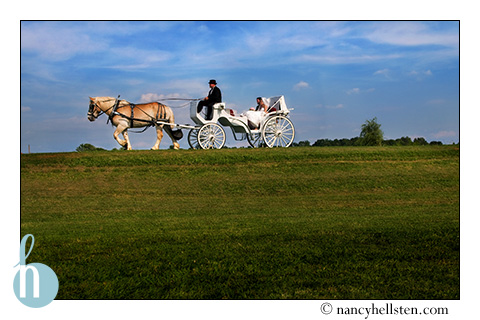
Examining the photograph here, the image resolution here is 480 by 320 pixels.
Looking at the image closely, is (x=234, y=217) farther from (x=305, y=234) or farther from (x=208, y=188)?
(x=208, y=188)

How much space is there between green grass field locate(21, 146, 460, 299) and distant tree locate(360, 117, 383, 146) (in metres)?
6.14

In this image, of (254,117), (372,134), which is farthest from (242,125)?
(372,134)

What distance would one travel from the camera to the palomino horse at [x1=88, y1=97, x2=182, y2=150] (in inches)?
659

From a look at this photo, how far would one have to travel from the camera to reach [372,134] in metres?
25.7

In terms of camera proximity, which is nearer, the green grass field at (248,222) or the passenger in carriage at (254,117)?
the green grass field at (248,222)

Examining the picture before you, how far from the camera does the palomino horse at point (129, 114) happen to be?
16734 millimetres

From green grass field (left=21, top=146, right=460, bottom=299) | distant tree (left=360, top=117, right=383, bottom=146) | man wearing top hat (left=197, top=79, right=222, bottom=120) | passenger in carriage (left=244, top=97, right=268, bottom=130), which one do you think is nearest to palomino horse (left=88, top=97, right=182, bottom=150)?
green grass field (left=21, top=146, right=460, bottom=299)

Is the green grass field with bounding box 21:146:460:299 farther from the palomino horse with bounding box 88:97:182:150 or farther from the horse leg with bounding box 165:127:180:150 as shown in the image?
the horse leg with bounding box 165:127:180:150

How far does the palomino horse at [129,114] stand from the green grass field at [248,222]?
108 cm

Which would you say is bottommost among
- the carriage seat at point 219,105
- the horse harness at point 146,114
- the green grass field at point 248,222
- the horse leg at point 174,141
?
the green grass field at point 248,222

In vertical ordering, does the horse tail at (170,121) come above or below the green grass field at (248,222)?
above

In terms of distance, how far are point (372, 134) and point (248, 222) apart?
60.3 feet

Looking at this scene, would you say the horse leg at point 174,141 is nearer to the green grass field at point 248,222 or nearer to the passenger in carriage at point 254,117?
the green grass field at point 248,222

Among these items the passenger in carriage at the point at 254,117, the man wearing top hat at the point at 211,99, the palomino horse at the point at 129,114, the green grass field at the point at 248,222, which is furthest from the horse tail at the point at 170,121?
the passenger in carriage at the point at 254,117
